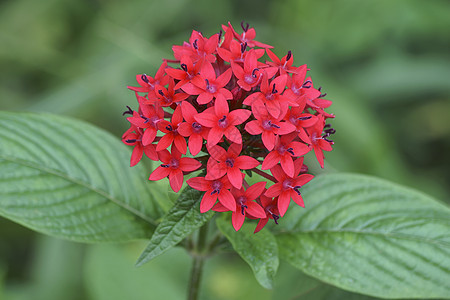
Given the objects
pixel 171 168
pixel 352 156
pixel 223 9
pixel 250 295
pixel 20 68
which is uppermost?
pixel 223 9

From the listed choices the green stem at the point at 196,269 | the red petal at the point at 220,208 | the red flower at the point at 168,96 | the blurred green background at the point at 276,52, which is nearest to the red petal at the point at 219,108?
the red flower at the point at 168,96

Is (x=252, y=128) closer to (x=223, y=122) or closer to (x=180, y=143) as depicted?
(x=223, y=122)

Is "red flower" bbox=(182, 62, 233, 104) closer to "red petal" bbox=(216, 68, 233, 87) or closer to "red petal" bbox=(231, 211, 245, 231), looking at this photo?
"red petal" bbox=(216, 68, 233, 87)

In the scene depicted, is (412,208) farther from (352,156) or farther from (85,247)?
(85,247)

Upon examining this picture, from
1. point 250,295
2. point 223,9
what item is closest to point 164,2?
point 223,9

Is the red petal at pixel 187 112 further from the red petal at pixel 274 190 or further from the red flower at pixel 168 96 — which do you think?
the red petal at pixel 274 190

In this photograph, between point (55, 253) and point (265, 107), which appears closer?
point (265, 107)
